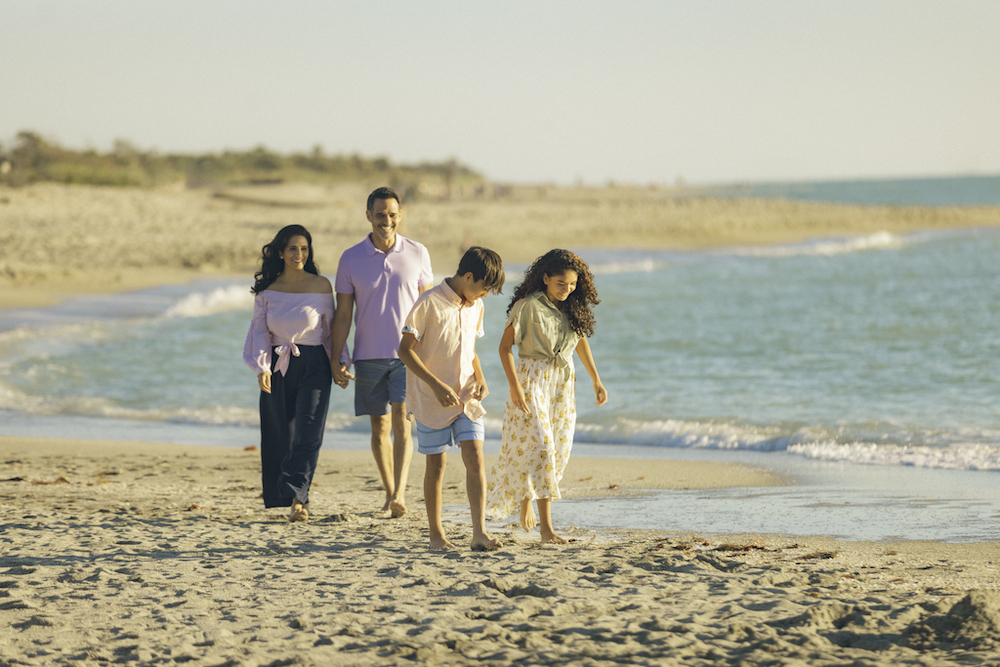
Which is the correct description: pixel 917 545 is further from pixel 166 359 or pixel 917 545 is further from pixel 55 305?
pixel 55 305

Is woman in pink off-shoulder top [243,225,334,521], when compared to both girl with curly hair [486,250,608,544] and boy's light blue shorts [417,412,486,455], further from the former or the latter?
girl with curly hair [486,250,608,544]

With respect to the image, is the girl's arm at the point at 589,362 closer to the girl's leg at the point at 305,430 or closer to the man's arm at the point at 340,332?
the man's arm at the point at 340,332

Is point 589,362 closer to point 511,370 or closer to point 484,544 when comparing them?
point 511,370

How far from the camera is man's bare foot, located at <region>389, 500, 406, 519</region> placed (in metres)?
5.80

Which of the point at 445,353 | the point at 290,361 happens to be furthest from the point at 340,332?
the point at 445,353

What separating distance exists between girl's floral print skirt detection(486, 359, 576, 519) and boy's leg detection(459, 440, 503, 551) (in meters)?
0.28

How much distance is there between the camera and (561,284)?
5.09 meters

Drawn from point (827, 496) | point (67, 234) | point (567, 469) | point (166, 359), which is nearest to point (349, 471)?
point (567, 469)

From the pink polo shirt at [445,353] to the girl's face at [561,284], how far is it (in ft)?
1.44

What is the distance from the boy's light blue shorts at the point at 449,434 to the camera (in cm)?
488

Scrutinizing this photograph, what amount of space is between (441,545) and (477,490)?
0.33 metres

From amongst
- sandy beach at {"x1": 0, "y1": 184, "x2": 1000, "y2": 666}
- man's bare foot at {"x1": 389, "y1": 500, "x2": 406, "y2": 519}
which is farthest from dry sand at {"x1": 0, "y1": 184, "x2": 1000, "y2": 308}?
man's bare foot at {"x1": 389, "y1": 500, "x2": 406, "y2": 519}

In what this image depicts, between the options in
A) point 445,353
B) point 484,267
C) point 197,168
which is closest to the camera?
point 484,267

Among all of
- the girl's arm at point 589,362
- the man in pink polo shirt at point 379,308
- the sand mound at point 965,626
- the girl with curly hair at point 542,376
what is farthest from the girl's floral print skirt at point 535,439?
the sand mound at point 965,626
